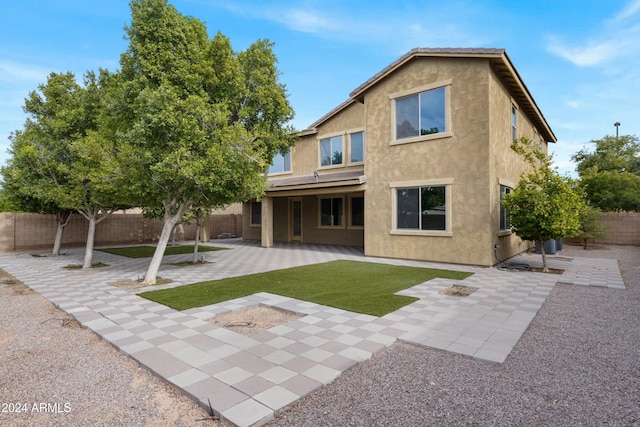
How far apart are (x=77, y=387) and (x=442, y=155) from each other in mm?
11036

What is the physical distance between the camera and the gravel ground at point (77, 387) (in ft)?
9.71

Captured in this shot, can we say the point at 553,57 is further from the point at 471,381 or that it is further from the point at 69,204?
the point at 69,204

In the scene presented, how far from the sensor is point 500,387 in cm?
342

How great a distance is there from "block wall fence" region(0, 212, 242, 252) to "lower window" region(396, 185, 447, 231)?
1361 centimetres

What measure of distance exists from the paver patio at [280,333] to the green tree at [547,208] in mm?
1273

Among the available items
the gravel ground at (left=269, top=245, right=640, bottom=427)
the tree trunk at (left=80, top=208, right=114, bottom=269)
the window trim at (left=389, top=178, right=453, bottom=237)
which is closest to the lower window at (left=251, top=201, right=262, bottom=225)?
the tree trunk at (left=80, top=208, right=114, bottom=269)

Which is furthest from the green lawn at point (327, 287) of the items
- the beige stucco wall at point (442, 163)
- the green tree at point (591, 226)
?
the green tree at point (591, 226)

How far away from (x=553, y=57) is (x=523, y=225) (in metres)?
8.83

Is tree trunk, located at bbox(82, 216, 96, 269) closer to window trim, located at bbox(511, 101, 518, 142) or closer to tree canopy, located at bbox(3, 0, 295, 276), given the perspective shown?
tree canopy, located at bbox(3, 0, 295, 276)

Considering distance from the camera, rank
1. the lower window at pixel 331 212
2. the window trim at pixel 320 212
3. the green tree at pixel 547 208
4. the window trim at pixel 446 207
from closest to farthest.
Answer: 1. the green tree at pixel 547 208
2. the window trim at pixel 446 207
3. the window trim at pixel 320 212
4. the lower window at pixel 331 212

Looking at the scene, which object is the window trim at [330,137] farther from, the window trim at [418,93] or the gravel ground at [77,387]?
the gravel ground at [77,387]

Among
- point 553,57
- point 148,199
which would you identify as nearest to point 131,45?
point 148,199

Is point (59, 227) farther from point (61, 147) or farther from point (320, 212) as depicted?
point (320, 212)

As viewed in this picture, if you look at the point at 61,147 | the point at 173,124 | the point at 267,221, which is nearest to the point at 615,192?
the point at 267,221
